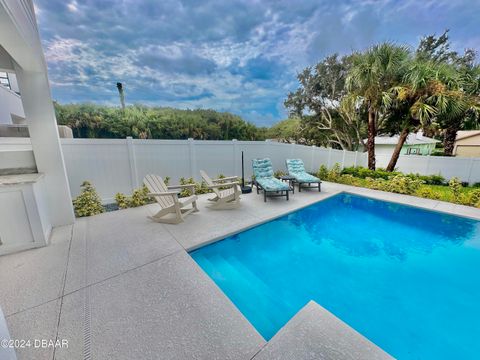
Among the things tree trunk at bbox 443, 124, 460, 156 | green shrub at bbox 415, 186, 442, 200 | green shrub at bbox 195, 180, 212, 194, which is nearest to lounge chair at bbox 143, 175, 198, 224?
green shrub at bbox 195, 180, 212, 194

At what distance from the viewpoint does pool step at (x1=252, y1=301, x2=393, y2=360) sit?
1491 millimetres

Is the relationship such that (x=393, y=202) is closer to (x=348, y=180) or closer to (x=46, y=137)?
(x=348, y=180)

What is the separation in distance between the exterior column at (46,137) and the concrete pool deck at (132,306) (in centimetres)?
68

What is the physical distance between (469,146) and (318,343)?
25.7 m

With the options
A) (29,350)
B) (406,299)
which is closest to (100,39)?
(29,350)

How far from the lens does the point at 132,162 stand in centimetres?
538

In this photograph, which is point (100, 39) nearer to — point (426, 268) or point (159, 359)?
point (159, 359)

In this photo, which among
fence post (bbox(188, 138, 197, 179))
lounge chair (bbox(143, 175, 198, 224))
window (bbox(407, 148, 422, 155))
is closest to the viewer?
lounge chair (bbox(143, 175, 198, 224))

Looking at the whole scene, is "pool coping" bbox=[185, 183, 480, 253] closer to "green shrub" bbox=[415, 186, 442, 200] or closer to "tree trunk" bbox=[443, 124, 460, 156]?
"green shrub" bbox=[415, 186, 442, 200]

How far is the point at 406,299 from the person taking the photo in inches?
98.5

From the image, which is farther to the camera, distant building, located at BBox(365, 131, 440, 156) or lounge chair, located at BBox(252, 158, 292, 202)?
distant building, located at BBox(365, 131, 440, 156)

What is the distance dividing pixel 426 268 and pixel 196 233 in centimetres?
398

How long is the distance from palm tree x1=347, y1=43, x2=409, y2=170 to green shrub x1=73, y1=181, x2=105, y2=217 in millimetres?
10045

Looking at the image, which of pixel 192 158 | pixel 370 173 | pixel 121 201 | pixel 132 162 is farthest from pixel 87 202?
pixel 370 173
